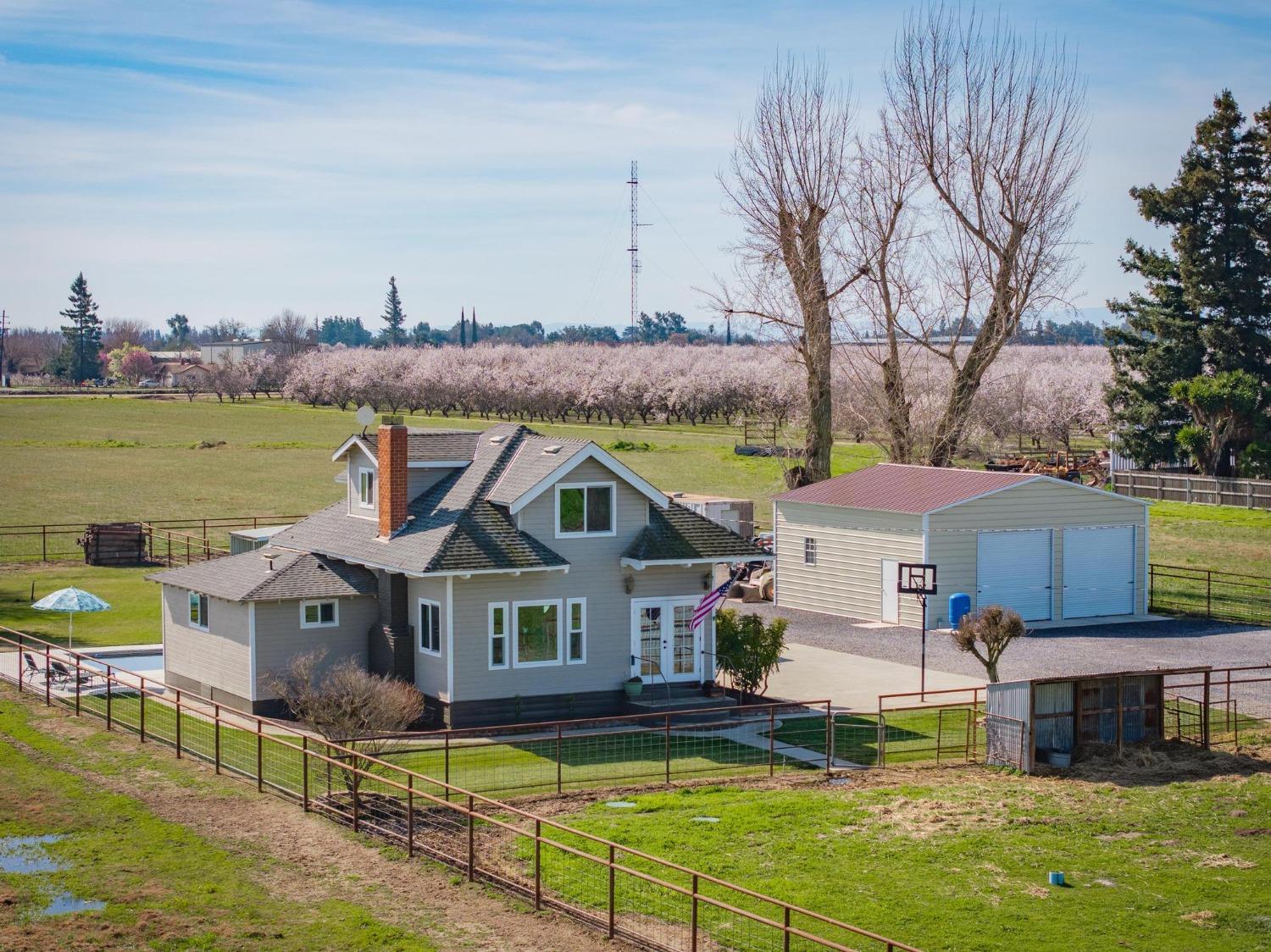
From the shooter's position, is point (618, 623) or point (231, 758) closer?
point (231, 758)

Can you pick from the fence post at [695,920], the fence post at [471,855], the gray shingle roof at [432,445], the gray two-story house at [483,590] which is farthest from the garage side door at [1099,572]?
the fence post at [695,920]

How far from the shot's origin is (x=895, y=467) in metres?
43.1

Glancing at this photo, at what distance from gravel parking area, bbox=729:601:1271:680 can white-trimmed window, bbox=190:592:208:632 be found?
47.1 feet

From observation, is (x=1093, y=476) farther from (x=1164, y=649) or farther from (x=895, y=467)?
(x=1164, y=649)

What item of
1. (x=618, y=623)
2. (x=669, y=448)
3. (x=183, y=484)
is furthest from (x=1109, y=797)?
(x=669, y=448)

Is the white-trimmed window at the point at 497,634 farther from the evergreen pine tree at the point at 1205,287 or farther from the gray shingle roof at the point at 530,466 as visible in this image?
the evergreen pine tree at the point at 1205,287

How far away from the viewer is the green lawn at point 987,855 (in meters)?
16.0

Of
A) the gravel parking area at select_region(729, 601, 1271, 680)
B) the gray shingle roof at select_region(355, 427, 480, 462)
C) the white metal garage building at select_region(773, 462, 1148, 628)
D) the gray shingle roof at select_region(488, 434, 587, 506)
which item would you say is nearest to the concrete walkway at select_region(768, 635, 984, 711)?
the gravel parking area at select_region(729, 601, 1271, 680)

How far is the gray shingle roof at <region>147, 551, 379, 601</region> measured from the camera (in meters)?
Result: 28.1

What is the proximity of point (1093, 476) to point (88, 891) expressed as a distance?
61.6 metres

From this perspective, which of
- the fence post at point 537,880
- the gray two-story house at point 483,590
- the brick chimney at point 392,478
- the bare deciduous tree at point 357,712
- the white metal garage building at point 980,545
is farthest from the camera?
the white metal garage building at point 980,545

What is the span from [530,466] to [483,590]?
3.14 meters

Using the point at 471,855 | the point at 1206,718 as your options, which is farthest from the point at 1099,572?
the point at 471,855

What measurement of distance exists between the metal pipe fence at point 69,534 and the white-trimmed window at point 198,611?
19.5m
